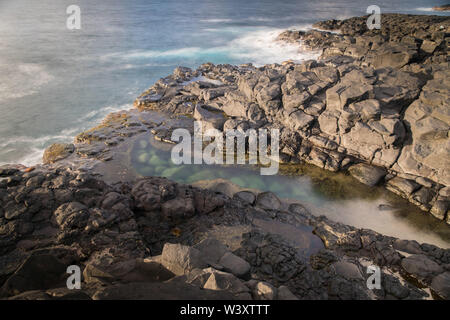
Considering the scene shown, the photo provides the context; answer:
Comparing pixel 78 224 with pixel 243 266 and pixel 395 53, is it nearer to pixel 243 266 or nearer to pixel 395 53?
pixel 243 266

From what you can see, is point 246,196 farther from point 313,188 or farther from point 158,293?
point 158,293

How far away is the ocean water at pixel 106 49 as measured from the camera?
2330 centimetres

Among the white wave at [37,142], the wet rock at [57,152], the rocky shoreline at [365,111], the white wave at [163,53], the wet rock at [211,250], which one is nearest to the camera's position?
the wet rock at [211,250]

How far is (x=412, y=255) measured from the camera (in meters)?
10.5

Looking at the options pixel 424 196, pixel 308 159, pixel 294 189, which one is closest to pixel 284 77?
pixel 308 159

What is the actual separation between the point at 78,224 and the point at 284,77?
1664 centimetres

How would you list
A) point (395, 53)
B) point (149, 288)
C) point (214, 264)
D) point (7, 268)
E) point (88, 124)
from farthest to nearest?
point (88, 124) < point (395, 53) < point (7, 268) < point (214, 264) < point (149, 288)

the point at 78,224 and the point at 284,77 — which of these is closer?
the point at 78,224

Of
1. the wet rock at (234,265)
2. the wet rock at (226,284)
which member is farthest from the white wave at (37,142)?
the wet rock at (226,284)

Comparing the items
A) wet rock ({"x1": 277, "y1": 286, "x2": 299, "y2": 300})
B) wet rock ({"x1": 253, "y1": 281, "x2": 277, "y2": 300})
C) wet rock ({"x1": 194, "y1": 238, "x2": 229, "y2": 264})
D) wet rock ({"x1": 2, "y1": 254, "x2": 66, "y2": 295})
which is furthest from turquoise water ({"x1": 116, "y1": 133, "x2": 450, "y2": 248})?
wet rock ({"x1": 2, "y1": 254, "x2": 66, "y2": 295})

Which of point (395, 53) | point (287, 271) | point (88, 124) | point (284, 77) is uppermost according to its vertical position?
point (395, 53)

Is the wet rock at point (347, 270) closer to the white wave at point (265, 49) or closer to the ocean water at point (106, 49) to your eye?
the ocean water at point (106, 49)

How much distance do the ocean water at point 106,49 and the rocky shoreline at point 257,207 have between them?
5.11m

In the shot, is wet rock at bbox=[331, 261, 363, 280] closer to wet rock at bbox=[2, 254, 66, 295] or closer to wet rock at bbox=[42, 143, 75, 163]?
wet rock at bbox=[2, 254, 66, 295]
